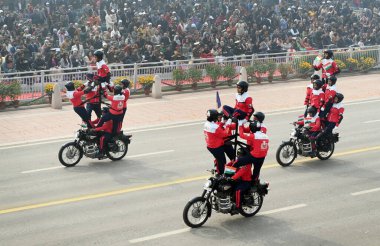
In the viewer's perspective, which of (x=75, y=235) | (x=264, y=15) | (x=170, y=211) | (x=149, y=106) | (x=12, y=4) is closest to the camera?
(x=75, y=235)

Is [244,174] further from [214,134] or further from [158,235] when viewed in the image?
[158,235]

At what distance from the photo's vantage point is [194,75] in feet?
94.2

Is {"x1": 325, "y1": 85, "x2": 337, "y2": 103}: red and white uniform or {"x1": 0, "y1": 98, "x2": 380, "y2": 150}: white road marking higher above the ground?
{"x1": 325, "y1": 85, "x2": 337, "y2": 103}: red and white uniform

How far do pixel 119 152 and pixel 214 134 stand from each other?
507cm

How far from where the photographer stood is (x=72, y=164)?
17.1 m

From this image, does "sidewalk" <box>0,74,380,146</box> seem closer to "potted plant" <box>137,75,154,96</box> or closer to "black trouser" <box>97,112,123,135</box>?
"potted plant" <box>137,75,154,96</box>

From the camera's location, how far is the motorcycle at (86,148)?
17.1 metres

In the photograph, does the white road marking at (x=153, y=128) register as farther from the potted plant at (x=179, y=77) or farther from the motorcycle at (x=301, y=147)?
the motorcycle at (x=301, y=147)

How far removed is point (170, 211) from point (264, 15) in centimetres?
2549

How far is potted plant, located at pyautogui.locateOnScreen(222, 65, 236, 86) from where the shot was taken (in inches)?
1160

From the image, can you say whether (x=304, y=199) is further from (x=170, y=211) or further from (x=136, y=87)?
(x=136, y=87)

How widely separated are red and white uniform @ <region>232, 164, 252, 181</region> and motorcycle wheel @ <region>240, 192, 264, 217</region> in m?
0.32

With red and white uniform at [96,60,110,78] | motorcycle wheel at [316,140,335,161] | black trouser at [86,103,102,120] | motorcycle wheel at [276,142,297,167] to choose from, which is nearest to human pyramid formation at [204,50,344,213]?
motorcycle wheel at [276,142,297,167]

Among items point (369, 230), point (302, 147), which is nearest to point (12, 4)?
point (302, 147)
